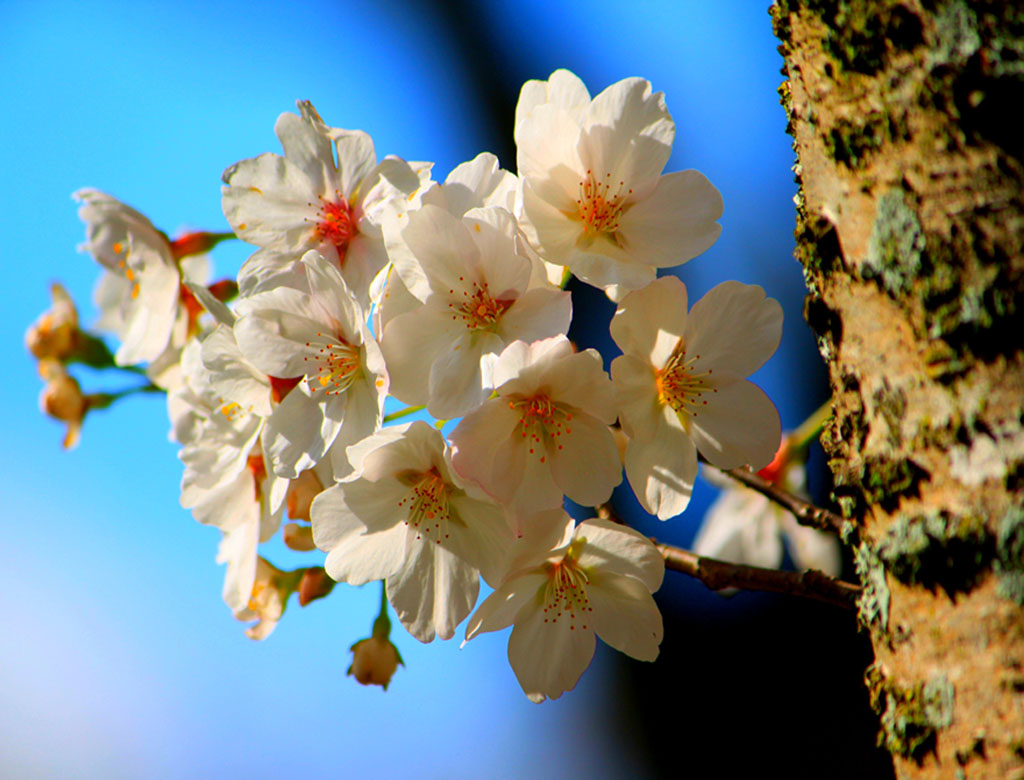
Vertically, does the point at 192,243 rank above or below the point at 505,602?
above

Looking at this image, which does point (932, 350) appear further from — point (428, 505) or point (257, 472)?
point (257, 472)

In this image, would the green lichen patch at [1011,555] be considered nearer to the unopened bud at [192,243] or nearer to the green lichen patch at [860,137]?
the green lichen patch at [860,137]

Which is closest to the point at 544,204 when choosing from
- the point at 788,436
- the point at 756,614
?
the point at 788,436

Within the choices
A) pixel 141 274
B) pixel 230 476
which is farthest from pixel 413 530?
pixel 141 274

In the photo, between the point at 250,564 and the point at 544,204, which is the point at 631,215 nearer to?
the point at 544,204

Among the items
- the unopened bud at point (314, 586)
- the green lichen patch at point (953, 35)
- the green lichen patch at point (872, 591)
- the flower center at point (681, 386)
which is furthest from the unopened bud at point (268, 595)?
the green lichen patch at point (953, 35)

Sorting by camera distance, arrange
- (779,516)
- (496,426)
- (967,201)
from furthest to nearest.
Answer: (779,516)
(496,426)
(967,201)
